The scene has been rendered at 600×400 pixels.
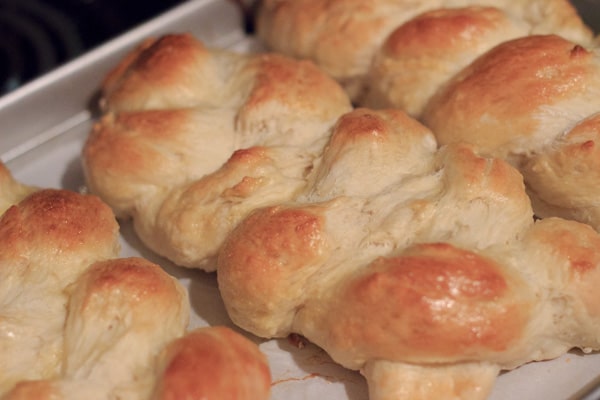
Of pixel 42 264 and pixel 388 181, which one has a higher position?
pixel 388 181

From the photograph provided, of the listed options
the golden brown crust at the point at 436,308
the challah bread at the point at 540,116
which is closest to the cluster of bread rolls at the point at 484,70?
the challah bread at the point at 540,116

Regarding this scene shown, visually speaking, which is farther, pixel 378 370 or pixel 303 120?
pixel 303 120

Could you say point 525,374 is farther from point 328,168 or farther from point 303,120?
point 303,120

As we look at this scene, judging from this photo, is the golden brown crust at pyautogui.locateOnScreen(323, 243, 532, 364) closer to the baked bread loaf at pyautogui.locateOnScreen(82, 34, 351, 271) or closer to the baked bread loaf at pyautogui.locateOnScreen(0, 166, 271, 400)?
the baked bread loaf at pyautogui.locateOnScreen(0, 166, 271, 400)

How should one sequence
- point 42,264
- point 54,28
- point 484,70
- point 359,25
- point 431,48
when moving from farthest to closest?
1. point 54,28
2. point 359,25
3. point 431,48
4. point 484,70
5. point 42,264

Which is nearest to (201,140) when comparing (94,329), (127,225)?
(127,225)

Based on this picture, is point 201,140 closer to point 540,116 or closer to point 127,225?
point 127,225

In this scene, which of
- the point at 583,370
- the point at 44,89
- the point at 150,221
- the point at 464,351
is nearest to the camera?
the point at 464,351

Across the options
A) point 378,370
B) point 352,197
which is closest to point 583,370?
point 378,370
